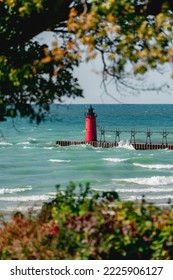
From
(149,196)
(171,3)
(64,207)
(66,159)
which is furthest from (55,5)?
(66,159)

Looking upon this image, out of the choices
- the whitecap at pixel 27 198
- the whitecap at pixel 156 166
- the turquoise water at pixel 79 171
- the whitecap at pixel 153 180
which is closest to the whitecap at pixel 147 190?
the turquoise water at pixel 79 171

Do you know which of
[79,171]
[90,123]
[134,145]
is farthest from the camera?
[134,145]

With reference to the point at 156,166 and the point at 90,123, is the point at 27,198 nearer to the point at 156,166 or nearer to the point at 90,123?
the point at 156,166

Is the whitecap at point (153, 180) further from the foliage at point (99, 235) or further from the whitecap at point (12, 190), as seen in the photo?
the foliage at point (99, 235)

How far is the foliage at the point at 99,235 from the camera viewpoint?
8.11 m

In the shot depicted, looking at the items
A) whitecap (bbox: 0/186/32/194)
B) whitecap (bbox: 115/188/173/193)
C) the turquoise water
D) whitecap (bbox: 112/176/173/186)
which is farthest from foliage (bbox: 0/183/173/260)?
whitecap (bbox: 112/176/173/186)

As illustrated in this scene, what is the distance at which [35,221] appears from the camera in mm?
9406

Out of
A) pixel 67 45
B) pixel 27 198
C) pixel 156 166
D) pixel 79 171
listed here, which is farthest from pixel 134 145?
pixel 67 45

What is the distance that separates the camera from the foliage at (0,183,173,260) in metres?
8.11

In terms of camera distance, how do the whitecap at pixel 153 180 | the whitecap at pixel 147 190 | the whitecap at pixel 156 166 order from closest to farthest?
the whitecap at pixel 147 190 < the whitecap at pixel 153 180 < the whitecap at pixel 156 166

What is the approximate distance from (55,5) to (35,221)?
3203mm

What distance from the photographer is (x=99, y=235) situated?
8094 millimetres
